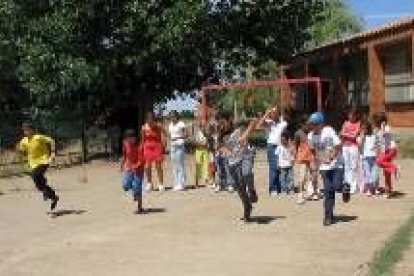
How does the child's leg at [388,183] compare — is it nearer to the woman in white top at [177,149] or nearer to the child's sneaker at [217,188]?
the child's sneaker at [217,188]

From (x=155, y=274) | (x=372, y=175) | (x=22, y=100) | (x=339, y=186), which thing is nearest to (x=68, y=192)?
(x=372, y=175)

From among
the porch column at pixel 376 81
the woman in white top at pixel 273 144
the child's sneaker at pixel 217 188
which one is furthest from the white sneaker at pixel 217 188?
the porch column at pixel 376 81

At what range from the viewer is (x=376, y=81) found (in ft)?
103

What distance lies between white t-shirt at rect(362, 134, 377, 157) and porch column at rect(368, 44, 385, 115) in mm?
13705

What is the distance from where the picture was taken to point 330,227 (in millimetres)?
14359

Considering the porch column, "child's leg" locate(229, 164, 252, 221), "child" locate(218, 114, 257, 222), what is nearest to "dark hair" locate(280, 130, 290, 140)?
"child" locate(218, 114, 257, 222)

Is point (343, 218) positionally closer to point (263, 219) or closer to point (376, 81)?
point (263, 219)

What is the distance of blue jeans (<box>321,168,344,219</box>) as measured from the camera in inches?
568

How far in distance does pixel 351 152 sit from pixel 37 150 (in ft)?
17.3

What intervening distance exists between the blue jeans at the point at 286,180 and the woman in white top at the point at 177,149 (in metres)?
2.35

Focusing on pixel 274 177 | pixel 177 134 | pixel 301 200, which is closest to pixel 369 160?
pixel 301 200

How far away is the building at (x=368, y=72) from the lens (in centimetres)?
2983

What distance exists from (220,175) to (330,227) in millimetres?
5303

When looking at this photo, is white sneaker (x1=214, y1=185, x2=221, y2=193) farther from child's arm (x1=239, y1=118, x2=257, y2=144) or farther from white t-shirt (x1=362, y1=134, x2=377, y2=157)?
child's arm (x1=239, y1=118, x2=257, y2=144)
